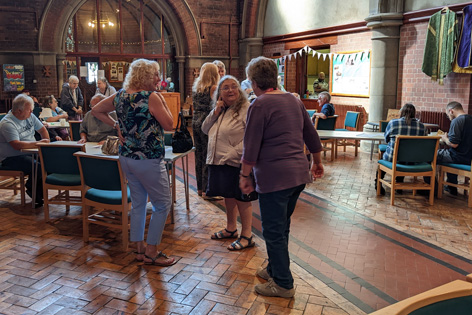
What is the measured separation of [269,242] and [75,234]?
92.2 inches

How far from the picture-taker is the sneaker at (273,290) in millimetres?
3150

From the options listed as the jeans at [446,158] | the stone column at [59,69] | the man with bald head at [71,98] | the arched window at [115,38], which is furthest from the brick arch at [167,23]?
the jeans at [446,158]

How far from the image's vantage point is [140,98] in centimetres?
331

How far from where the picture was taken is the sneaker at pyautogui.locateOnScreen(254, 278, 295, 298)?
3.15 m

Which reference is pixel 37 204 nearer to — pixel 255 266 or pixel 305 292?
pixel 255 266

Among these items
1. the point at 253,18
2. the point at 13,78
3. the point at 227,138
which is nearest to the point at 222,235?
the point at 227,138

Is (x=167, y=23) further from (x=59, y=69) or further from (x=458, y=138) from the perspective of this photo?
(x=458, y=138)

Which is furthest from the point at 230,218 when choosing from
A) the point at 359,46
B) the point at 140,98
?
the point at 359,46

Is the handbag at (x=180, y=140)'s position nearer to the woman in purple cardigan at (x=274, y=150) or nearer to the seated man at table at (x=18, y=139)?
the woman in purple cardigan at (x=274, y=150)

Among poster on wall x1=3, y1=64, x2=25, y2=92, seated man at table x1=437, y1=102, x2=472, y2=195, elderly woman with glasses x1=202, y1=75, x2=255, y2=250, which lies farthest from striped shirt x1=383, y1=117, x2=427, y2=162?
poster on wall x1=3, y1=64, x2=25, y2=92

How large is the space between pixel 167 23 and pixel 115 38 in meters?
1.70

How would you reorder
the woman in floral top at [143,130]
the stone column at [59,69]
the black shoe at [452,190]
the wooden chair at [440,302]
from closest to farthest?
the wooden chair at [440,302] → the woman in floral top at [143,130] → the black shoe at [452,190] → the stone column at [59,69]

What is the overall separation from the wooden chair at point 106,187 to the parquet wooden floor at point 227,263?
0.23m

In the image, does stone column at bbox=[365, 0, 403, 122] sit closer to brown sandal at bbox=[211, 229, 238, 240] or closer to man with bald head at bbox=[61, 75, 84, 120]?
brown sandal at bbox=[211, 229, 238, 240]
